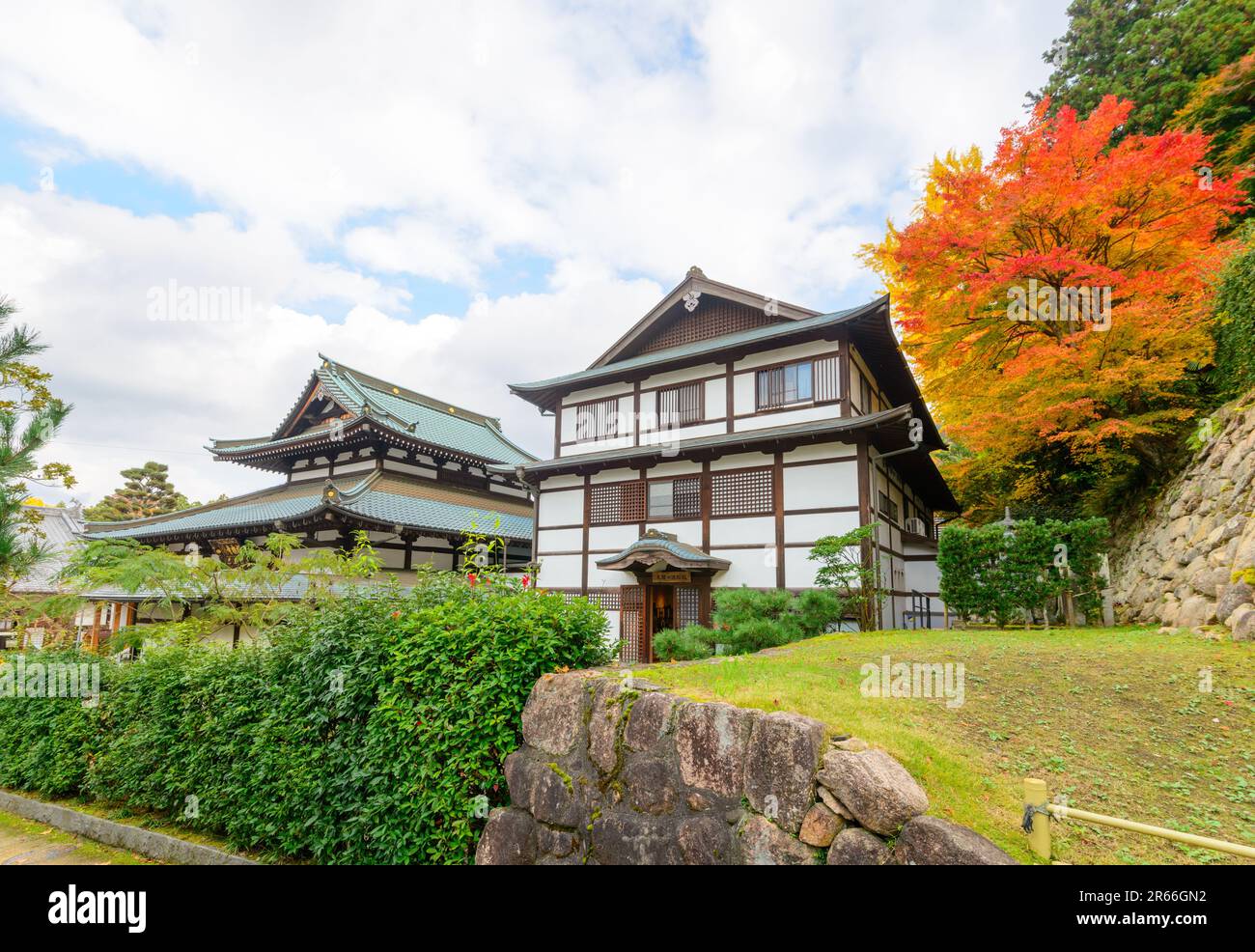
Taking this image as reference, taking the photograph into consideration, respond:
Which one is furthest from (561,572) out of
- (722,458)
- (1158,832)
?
(1158,832)

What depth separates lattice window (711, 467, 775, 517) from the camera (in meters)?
14.9

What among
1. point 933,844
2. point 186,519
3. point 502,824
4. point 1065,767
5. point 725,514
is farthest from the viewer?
point 186,519

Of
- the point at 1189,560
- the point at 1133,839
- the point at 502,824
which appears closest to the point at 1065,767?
the point at 1133,839

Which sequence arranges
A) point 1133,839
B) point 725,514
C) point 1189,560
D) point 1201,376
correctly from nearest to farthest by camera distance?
point 1133,839 < point 1189,560 < point 1201,376 < point 725,514

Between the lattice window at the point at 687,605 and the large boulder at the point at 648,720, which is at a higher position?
the large boulder at the point at 648,720

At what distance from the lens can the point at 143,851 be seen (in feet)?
23.3

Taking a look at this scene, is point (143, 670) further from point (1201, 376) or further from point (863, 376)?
point (1201, 376)

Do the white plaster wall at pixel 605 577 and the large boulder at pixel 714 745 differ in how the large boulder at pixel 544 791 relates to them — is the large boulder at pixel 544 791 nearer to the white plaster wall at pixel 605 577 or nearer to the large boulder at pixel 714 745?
the large boulder at pixel 714 745

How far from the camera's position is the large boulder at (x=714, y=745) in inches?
166

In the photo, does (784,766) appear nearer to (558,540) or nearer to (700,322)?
(558,540)

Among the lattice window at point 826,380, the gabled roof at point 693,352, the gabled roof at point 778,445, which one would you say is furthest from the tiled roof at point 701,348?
the gabled roof at point 778,445

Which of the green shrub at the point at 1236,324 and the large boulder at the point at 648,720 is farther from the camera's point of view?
the green shrub at the point at 1236,324

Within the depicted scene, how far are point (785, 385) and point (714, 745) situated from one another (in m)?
12.2
